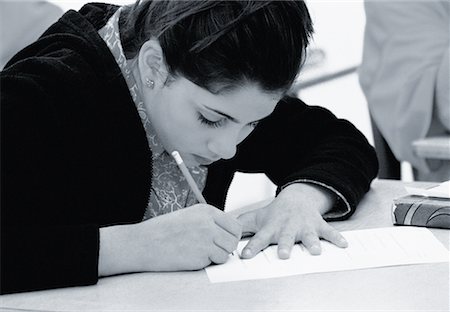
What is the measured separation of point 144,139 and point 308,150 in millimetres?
401

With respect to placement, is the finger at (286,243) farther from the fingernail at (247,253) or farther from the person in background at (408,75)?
the person in background at (408,75)

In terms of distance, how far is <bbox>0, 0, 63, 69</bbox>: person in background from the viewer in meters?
2.16

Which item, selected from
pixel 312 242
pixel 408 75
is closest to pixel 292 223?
pixel 312 242

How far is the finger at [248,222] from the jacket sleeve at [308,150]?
147mm

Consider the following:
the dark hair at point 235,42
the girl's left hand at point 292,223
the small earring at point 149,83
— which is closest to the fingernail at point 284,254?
the girl's left hand at point 292,223

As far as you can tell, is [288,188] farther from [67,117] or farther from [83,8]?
[83,8]

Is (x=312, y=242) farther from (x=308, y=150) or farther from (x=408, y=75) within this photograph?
(x=408, y=75)

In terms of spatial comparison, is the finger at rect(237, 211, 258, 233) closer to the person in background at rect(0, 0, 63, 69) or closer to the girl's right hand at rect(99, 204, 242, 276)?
the girl's right hand at rect(99, 204, 242, 276)

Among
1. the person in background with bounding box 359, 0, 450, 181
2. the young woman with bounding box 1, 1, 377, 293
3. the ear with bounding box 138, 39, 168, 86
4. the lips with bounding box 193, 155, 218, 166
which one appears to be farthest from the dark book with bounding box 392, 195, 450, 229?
the person in background with bounding box 359, 0, 450, 181

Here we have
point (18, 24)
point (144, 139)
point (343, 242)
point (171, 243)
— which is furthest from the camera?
point (18, 24)

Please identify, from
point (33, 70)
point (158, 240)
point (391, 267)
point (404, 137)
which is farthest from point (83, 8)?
point (404, 137)

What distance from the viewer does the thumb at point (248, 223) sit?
1.29 metres

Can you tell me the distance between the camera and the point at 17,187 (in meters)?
1.10

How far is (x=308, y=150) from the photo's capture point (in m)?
1.59
